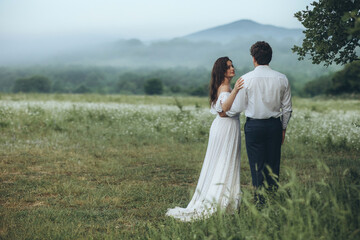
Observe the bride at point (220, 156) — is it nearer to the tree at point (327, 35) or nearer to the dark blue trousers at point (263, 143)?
the dark blue trousers at point (263, 143)

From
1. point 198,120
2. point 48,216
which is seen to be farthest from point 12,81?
point 48,216

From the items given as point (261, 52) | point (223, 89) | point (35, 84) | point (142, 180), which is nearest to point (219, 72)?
point (223, 89)

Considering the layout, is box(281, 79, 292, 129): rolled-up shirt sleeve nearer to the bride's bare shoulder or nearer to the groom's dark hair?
the groom's dark hair

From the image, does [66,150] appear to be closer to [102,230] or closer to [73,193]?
[73,193]

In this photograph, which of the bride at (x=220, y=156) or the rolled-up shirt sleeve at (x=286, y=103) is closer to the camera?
the rolled-up shirt sleeve at (x=286, y=103)

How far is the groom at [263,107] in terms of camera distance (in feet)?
18.8

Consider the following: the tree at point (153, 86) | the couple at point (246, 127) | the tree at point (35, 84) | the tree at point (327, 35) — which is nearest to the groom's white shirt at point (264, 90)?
the couple at point (246, 127)

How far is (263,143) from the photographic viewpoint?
592 centimetres

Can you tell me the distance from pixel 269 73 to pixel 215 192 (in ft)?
6.78

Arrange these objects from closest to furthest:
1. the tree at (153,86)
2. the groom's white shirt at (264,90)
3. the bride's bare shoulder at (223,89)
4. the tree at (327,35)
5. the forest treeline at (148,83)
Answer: the groom's white shirt at (264,90)
the bride's bare shoulder at (223,89)
the tree at (327,35)
the forest treeline at (148,83)
the tree at (153,86)

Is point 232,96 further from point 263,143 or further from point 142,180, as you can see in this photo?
point 142,180

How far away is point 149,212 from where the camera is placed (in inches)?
267

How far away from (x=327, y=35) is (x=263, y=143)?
3060 millimetres

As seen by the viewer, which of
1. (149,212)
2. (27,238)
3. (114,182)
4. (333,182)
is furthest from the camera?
(114,182)
